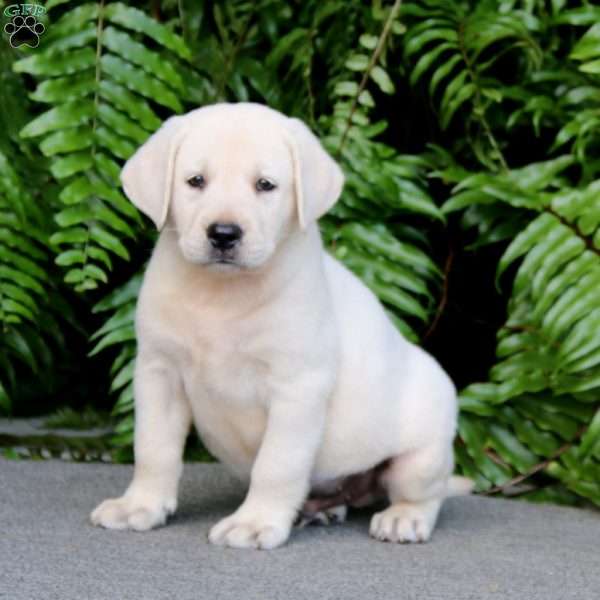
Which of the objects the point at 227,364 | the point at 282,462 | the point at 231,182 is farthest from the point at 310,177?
the point at 282,462

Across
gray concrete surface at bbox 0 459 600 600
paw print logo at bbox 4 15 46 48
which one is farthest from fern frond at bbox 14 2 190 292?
gray concrete surface at bbox 0 459 600 600

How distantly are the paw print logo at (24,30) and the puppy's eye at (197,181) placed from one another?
1956 millimetres

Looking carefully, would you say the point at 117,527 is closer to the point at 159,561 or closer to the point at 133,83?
the point at 159,561

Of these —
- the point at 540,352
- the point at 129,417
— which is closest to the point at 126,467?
the point at 129,417

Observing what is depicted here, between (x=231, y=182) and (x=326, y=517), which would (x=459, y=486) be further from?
(x=231, y=182)

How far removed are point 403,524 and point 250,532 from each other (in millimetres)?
520

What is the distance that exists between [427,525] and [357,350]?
1.80 ft

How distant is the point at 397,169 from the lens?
511 centimetres

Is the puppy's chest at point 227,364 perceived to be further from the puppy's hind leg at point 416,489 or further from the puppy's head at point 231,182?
the puppy's hind leg at point 416,489

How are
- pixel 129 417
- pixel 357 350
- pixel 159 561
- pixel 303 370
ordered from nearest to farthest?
pixel 159 561 → pixel 303 370 → pixel 357 350 → pixel 129 417

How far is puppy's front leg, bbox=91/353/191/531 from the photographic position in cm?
356

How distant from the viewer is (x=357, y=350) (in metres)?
3.68

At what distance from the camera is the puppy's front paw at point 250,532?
3350mm

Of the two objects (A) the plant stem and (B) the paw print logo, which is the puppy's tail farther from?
(B) the paw print logo
